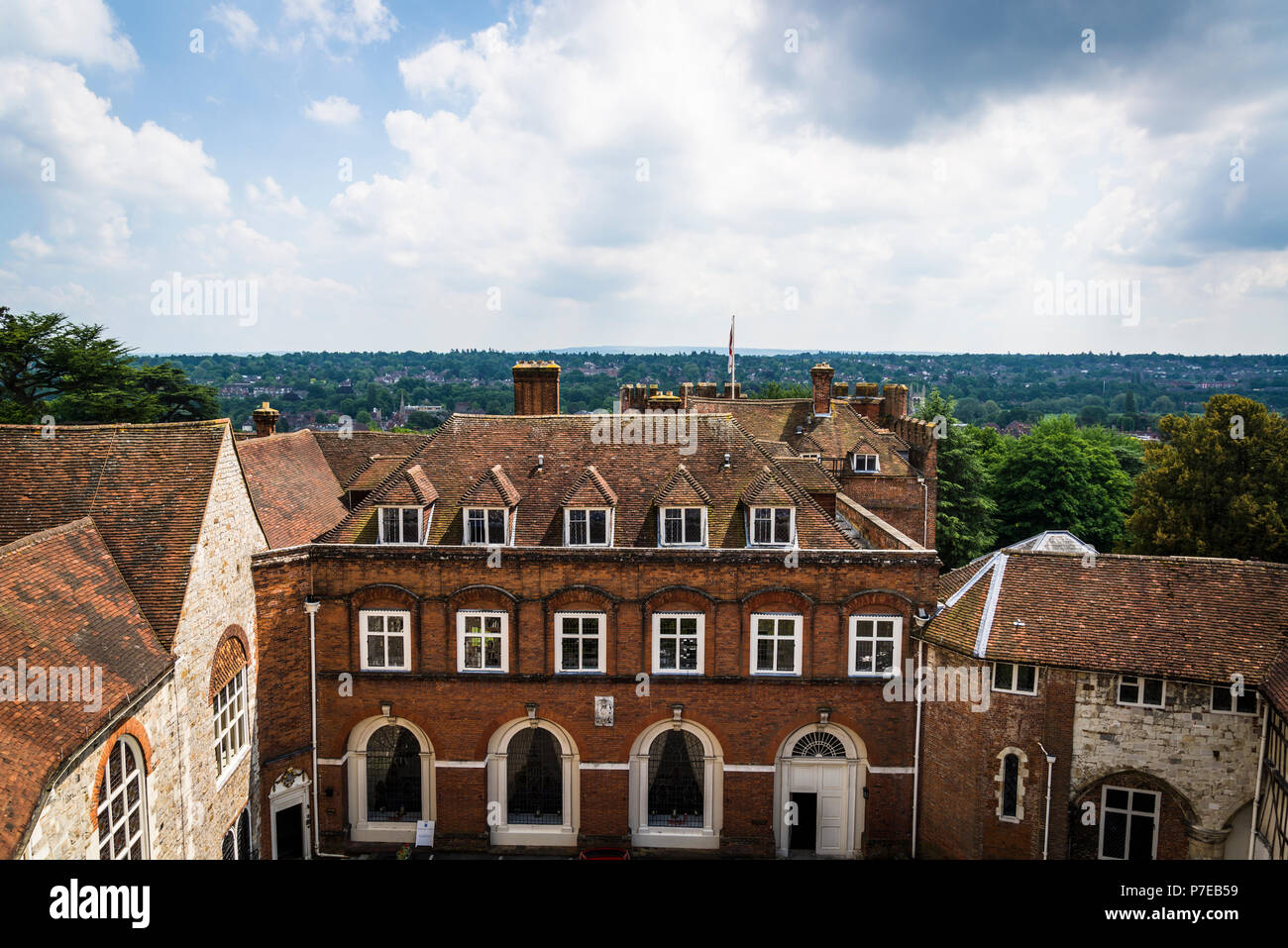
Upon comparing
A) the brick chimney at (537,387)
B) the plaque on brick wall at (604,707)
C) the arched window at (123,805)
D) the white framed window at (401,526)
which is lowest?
the plaque on brick wall at (604,707)

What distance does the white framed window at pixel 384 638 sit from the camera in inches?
1144

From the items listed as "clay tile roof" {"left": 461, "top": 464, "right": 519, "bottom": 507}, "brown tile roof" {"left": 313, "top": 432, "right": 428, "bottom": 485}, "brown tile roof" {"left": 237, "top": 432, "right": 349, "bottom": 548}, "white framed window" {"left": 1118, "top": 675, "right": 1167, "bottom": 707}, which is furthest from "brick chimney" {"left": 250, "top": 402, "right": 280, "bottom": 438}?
"white framed window" {"left": 1118, "top": 675, "right": 1167, "bottom": 707}

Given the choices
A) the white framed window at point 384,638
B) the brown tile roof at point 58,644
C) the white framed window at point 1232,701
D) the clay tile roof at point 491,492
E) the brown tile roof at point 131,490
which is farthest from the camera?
the clay tile roof at point 491,492

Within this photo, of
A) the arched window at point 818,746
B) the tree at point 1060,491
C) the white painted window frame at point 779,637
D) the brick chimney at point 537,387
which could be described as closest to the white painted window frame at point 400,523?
the brick chimney at point 537,387

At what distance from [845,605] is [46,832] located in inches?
867

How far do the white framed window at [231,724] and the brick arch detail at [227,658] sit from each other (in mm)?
245

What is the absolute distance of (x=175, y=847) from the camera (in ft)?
66.2

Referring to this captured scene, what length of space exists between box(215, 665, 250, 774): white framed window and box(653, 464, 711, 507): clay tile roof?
14.5 metres

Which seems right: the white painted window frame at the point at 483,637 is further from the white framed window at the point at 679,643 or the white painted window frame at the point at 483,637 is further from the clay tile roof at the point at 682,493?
the clay tile roof at the point at 682,493

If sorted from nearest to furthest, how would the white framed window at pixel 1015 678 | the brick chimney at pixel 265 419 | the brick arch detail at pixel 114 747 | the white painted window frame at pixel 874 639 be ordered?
the brick arch detail at pixel 114 747 → the white framed window at pixel 1015 678 → the white painted window frame at pixel 874 639 → the brick chimney at pixel 265 419

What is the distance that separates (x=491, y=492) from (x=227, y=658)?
9722 mm

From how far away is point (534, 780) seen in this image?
97.6 feet
